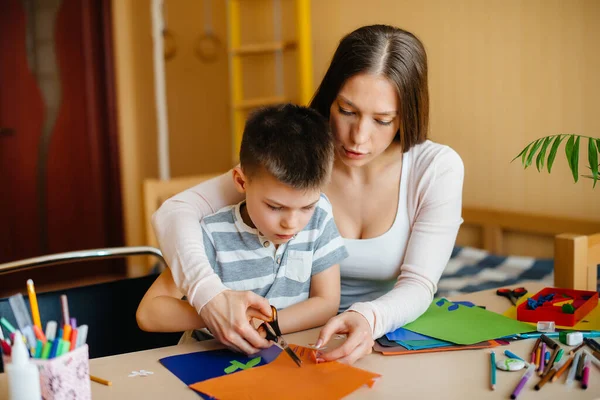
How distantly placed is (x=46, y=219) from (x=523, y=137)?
9.89ft

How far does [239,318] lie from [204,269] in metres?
0.13

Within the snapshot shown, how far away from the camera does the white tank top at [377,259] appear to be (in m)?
1.49

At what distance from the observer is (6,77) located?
405 centimetres

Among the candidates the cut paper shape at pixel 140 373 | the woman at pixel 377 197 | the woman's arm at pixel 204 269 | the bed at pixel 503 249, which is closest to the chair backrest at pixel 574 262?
the woman at pixel 377 197

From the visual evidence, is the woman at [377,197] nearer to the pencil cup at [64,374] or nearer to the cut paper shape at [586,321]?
the cut paper shape at [586,321]

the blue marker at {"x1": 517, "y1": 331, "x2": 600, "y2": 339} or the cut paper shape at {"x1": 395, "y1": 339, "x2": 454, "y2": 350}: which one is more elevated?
the cut paper shape at {"x1": 395, "y1": 339, "x2": 454, "y2": 350}

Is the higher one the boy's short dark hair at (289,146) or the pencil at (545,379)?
the boy's short dark hair at (289,146)

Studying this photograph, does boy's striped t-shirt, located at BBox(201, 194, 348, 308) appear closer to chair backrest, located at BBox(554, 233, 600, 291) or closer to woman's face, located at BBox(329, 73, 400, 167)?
woman's face, located at BBox(329, 73, 400, 167)

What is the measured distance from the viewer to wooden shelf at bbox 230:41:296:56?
3524 mm

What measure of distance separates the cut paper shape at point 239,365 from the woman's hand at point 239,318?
2 cm

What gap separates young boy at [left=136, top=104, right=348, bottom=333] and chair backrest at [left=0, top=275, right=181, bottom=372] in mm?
185

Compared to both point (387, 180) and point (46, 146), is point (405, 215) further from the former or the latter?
point (46, 146)

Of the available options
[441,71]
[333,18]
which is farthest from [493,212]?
[333,18]

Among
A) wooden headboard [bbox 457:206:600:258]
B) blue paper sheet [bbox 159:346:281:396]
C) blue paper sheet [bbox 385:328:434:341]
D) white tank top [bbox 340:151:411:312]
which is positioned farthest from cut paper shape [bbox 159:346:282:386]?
wooden headboard [bbox 457:206:600:258]
